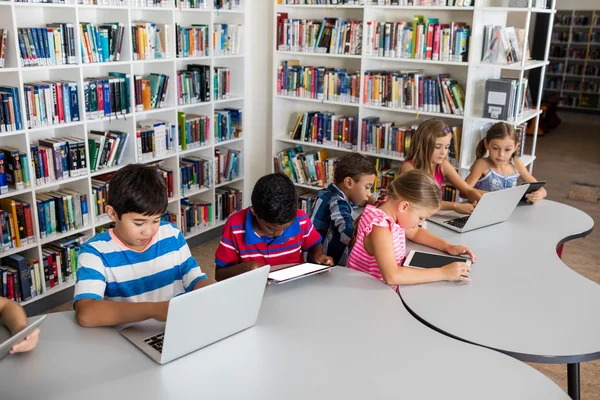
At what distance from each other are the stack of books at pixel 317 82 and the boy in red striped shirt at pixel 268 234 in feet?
7.54

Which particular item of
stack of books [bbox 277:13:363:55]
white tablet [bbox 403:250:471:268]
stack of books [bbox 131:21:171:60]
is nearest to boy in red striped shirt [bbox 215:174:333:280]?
white tablet [bbox 403:250:471:268]

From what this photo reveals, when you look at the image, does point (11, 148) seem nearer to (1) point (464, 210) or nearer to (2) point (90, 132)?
(2) point (90, 132)

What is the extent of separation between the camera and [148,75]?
13.1 feet

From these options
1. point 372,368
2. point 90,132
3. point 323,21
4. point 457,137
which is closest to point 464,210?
point 457,137

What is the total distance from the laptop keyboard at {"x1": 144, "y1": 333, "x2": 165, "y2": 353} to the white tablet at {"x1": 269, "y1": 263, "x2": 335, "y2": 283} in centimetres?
43

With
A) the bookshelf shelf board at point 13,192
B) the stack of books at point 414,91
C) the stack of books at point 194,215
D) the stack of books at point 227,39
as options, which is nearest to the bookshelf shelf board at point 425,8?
the stack of books at point 414,91

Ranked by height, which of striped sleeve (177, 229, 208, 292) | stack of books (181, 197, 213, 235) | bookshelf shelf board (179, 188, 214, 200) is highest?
striped sleeve (177, 229, 208, 292)

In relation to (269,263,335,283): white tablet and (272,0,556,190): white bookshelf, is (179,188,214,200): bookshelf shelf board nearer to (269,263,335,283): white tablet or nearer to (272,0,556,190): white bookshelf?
(272,0,556,190): white bookshelf

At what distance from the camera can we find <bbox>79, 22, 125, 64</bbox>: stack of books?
3.38 m

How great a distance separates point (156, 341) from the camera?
1578 millimetres

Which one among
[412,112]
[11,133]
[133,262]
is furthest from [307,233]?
[412,112]

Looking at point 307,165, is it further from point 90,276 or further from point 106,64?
point 90,276

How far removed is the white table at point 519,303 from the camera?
66.8 inches

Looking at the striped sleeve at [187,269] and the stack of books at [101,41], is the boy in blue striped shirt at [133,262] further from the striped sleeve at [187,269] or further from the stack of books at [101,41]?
the stack of books at [101,41]
